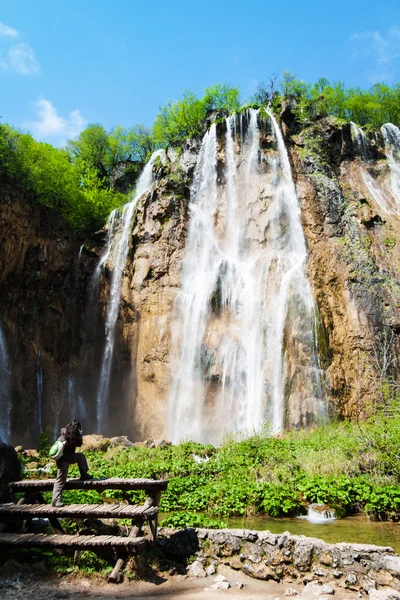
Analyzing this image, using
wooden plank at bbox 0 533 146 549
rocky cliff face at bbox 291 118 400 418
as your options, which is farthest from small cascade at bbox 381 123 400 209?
wooden plank at bbox 0 533 146 549

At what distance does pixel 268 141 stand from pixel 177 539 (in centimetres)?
2447

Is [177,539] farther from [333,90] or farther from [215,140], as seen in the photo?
[333,90]

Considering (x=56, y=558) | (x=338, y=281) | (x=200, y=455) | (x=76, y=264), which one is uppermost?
(x=76, y=264)

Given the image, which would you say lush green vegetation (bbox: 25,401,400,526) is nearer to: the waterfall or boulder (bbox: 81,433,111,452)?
boulder (bbox: 81,433,111,452)

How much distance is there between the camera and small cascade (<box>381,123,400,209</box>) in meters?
26.8

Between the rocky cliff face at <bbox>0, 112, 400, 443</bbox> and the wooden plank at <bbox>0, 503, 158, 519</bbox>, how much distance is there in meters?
13.6

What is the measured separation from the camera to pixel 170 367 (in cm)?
2202

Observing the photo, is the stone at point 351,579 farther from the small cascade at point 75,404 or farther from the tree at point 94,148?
the tree at point 94,148

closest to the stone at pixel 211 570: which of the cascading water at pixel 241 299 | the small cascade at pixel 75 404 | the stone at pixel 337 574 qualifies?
the stone at pixel 337 574

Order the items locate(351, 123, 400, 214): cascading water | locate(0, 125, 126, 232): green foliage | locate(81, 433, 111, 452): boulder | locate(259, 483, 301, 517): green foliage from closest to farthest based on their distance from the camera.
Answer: locate(259, 483, 301, 517): green foliage
locate(81, 433, 111, 452): boulder
locate(351, 123, 400, 214): cascading water
locate(0, 125, 126, 232): green foliage

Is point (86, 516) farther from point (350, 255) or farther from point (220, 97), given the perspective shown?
point (220, 97)

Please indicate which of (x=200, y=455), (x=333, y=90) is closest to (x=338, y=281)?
(x=200, y=455)

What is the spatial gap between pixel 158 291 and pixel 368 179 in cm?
1395

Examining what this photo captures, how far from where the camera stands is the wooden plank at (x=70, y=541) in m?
5.52
